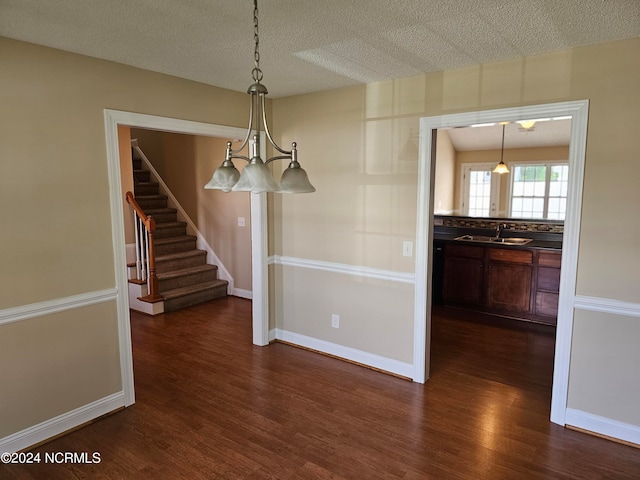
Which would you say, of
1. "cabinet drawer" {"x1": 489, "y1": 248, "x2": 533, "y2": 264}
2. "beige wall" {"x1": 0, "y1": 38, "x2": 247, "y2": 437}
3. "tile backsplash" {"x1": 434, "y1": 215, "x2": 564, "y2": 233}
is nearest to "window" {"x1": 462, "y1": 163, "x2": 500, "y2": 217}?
"tile backsplash" {"x1": 434, "y1": 215, "x2": 564, "y2": 233}

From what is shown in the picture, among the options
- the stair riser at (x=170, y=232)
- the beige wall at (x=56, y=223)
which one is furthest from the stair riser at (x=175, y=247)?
the beige wall at (x=56, y=223)

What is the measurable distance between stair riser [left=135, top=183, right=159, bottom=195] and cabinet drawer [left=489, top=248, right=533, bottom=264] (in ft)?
16.5

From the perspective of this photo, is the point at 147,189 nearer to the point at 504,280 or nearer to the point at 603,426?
the point at 504,280

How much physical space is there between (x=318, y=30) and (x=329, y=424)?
240cm

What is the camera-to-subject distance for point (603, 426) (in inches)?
101

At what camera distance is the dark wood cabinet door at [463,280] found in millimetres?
4980

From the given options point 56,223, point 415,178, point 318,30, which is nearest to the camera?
point 318,30

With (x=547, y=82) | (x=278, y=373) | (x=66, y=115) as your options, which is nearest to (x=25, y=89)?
(x=66, y=115)

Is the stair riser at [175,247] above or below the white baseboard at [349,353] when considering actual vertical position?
above

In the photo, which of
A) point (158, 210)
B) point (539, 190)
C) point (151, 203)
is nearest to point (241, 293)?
point (158, 210)

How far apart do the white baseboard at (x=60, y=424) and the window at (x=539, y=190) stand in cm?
810

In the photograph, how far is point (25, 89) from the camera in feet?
7.62

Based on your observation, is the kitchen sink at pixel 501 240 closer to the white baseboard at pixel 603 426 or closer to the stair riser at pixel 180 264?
the white baseboard at pixel 603 426

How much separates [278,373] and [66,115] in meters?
2.43
